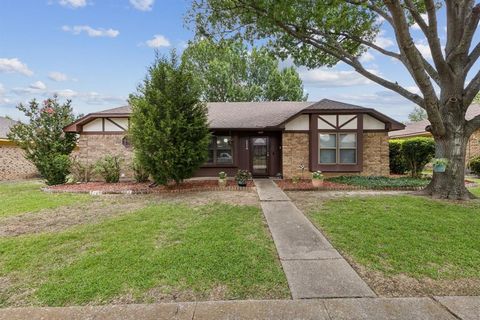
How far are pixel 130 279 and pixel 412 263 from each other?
12.6 feet

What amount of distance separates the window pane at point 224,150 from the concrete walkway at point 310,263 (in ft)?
23.3

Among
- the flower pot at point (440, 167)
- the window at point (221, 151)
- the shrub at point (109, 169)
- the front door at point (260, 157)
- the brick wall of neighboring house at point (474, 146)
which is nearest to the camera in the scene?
the flower pot at point (440, 167)

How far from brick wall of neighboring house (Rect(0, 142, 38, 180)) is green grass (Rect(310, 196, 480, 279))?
1784cm

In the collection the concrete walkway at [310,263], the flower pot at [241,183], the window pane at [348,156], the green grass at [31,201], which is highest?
the window pane at [348,156]

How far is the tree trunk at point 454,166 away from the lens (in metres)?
8.02

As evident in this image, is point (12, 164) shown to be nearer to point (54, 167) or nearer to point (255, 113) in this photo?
point (54, 167)

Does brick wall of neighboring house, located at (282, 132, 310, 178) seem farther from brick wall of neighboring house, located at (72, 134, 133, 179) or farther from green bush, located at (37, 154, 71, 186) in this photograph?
green bush, located at (37, 154, 71, 186)

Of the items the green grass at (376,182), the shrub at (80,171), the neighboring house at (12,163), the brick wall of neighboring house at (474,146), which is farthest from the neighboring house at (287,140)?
the brick wall of neighboring house at (474,146)

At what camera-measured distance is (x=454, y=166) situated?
8.07 meters

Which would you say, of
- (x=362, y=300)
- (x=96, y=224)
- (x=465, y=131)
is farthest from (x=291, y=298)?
(x=465, y=131)

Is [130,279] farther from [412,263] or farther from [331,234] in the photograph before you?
[412,263]

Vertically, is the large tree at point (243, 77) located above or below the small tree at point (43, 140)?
above

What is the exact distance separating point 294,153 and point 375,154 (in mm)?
3778

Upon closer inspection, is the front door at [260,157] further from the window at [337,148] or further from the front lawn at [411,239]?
the front lawn at [411,239]
